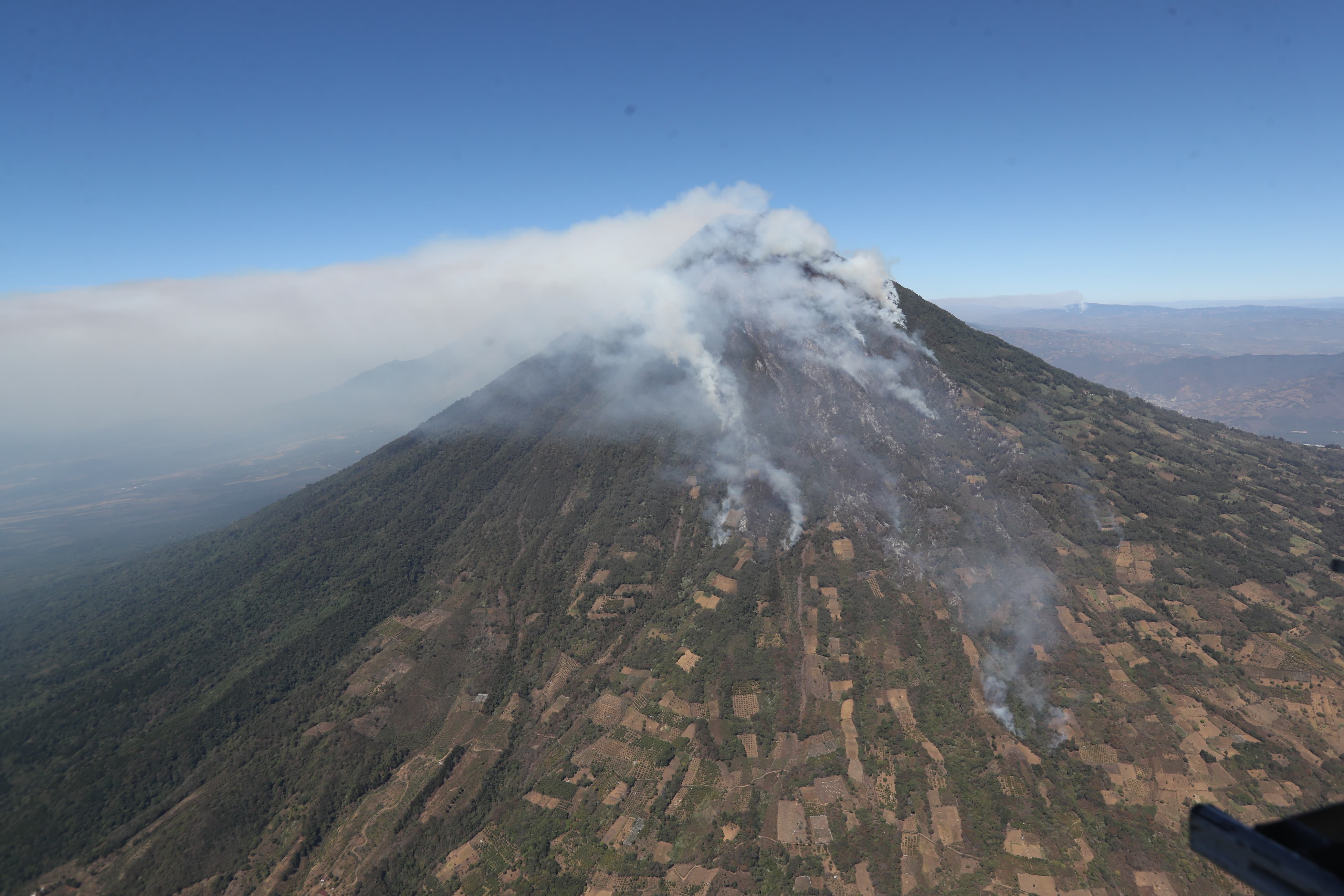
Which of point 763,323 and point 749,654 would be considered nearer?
point 749,654

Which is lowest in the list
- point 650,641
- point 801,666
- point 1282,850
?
point 801,666

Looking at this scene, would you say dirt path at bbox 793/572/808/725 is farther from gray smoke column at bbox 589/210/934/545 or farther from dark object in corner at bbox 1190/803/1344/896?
dark object in corner at bbox 1190/803/1344/896

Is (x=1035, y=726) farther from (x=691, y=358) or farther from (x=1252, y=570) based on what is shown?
(x=691, y=358)

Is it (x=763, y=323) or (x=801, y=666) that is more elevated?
(x=763, y=323)

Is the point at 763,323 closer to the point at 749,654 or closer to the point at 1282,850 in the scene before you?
the point at 749,654

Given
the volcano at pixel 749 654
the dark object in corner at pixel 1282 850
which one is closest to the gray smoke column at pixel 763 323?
the volcano at pixel 749 654

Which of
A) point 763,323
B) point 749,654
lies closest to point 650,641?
point 749,654

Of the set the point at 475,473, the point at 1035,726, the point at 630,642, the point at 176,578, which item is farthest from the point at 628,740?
the point at 176,578
